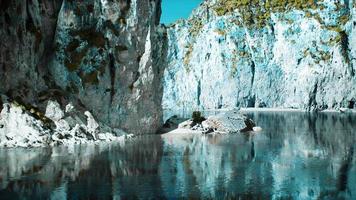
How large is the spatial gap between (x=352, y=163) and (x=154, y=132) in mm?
41121

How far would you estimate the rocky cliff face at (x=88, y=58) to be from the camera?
65.4 meters

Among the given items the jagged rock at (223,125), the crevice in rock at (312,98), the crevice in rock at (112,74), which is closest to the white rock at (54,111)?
the crevice in rock at (112,74)

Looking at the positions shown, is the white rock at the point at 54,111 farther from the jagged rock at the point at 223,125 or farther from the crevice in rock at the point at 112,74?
the jagged rock at the point at 223,125

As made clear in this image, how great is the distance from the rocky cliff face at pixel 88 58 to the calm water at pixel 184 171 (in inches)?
475

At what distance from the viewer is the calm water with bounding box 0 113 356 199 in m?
34.6

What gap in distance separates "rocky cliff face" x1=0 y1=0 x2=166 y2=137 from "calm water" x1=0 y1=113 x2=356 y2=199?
12053mm

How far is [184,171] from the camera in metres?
43.5

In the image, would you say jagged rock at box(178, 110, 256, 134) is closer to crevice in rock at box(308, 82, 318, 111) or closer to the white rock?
the white rock

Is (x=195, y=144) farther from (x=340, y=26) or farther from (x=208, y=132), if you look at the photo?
(x=340, y=26)

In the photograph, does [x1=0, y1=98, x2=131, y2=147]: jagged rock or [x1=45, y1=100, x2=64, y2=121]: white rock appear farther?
[x1=45, y1=100, x2=64, y2=121]: white rock

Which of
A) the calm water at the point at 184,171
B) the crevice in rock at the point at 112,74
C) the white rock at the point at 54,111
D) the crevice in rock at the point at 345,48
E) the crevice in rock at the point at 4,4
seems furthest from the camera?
the crevice in rock at the point at 345,48

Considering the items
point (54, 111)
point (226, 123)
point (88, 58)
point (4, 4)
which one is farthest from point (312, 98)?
point (4, 4)

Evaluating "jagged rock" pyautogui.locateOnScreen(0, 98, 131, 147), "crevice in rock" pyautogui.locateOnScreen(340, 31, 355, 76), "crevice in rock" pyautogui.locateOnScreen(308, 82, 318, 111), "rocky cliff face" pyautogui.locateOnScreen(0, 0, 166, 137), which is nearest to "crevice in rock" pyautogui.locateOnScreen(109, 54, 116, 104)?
"rocky cliff face" pyautogui.locateOnScreen(0, 0, 166, 137)

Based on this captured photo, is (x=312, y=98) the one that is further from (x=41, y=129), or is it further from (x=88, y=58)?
(x=41, y=129)
